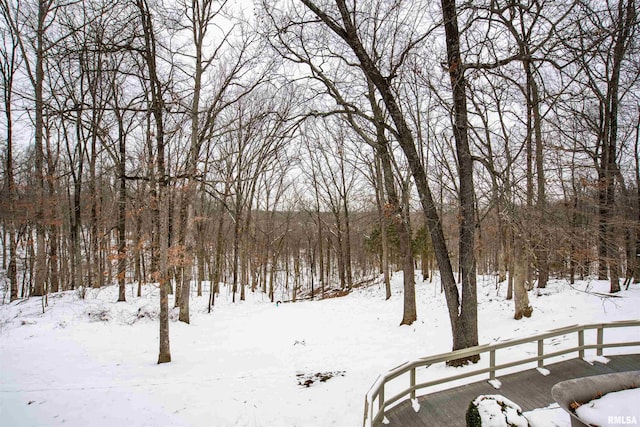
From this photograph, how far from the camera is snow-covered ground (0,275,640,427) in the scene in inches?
207

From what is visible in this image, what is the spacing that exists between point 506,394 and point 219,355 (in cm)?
724

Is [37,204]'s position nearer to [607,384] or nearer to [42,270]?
[42,270]

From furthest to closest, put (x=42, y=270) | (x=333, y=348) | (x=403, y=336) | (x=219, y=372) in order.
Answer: (x=42, y=270) < (x=403, y=336) < (x=333, y=348) < (x=219, y=372)

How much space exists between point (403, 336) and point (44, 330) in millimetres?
11372

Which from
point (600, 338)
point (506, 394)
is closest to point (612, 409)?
point (506, 394)

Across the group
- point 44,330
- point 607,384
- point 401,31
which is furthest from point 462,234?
point 44,330

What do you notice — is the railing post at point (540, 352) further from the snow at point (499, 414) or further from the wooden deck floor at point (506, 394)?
the snow at point (499, 414)

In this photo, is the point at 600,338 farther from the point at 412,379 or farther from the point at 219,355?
the point at 219,355

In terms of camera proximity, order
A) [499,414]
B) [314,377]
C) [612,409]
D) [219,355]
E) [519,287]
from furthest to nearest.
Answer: [519,287] → [219,355] → [314,377] → [612,409] → [499,414]

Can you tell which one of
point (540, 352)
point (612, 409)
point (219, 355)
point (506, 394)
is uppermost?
point (612, 409)

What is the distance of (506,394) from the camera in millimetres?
4582

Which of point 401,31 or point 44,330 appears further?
point 44,330

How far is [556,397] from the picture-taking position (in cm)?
307

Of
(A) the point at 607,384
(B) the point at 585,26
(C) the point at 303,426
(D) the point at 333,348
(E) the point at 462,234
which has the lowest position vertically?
(D) the point at 333,348
